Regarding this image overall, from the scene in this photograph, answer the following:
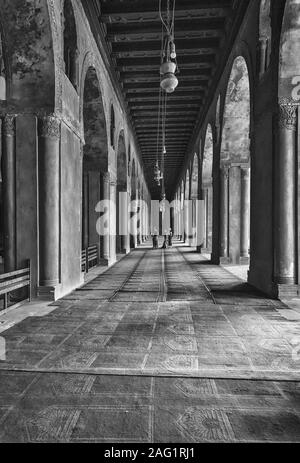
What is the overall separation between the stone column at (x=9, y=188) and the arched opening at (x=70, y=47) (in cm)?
210

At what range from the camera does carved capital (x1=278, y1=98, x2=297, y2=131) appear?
6285 mm

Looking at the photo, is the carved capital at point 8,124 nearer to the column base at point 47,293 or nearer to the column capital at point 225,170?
the column base at point 47,293

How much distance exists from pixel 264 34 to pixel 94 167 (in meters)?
6.70

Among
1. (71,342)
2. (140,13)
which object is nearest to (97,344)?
(71,342)

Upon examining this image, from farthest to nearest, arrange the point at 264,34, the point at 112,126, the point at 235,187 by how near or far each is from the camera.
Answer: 1. the point at 112,126
2. the point at 235,187
3. the point at 264,34

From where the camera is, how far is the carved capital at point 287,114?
6285mm

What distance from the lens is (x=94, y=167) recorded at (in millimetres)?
11898

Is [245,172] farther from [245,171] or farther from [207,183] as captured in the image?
[207,183]

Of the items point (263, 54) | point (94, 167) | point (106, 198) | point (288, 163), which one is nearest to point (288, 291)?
point (288, 163)

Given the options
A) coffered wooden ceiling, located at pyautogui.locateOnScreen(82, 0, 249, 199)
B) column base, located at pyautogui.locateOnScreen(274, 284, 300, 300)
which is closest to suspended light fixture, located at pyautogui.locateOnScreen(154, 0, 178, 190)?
coffered wooden ceiling, located at pyautogui.locateOnScreen(82, 0, 249, 199)

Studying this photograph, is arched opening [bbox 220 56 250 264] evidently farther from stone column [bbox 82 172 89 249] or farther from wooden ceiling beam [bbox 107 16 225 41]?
stone column [bbox 82 172 89 249]

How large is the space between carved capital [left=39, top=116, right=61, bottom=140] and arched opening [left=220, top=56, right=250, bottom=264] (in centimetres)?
690

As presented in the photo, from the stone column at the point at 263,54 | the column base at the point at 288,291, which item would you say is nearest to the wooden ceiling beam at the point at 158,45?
the stone column at the point at 263,54

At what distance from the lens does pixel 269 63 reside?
700cm
